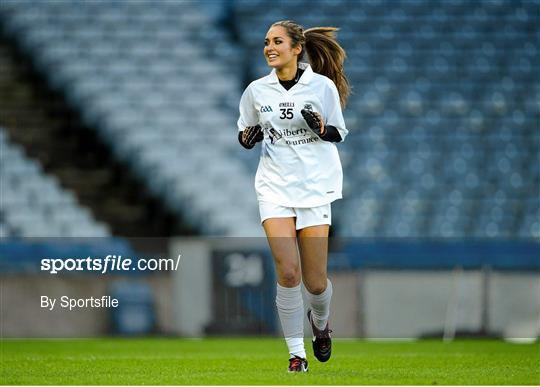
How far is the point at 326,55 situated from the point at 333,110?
1.42 ft

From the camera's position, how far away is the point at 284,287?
246 inches

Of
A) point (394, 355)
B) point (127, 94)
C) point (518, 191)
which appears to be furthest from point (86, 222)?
point (394, 355)

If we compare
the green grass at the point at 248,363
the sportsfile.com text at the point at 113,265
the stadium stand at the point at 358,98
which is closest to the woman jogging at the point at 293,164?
the green grass at the point at 248,363

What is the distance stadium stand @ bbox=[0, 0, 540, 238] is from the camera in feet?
51.0

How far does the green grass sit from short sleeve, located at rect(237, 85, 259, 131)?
1.31 metres

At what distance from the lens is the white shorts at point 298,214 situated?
618 centimetres

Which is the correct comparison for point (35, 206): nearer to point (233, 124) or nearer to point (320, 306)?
point (233, 124)

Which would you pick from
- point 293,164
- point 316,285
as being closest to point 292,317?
point 316,285

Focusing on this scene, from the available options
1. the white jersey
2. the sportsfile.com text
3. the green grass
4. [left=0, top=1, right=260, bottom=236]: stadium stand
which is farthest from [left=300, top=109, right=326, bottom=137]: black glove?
[left=0, top=1, right=260, bottom=236]: stadium stand

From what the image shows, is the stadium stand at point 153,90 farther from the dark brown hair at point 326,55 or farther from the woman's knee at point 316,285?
the woman's knee at point 316,285

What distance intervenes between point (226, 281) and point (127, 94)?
17.9 feet

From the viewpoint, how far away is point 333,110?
20.6ft

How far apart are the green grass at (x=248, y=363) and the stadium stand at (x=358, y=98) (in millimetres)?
4635

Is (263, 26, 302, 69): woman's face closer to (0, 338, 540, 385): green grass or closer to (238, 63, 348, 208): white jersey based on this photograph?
(238, 63, 348, 208): white jersey
